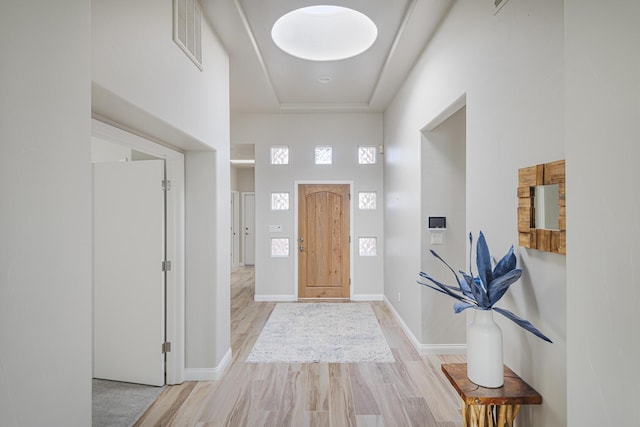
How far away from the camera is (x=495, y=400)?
4.72ft

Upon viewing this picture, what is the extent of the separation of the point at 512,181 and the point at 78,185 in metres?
1.86

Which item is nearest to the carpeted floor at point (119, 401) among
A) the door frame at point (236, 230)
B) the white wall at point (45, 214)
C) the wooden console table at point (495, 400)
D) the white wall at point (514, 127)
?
the white wall at point (45, 214)

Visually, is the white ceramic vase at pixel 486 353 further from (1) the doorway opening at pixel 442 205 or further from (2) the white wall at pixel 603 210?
(1) the doorway opening at pixel 442 205

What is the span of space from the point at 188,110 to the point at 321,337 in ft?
9.14

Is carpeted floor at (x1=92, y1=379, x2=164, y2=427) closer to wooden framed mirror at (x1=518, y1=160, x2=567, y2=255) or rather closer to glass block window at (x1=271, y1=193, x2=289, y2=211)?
wooden framed mirror at (x1=518, y1=160, x2=567, y2=255)

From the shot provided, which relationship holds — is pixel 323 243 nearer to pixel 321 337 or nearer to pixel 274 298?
pixel 274 298

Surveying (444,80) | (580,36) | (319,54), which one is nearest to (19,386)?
(580,36)

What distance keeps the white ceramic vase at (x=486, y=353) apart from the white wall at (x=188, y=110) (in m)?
1.97

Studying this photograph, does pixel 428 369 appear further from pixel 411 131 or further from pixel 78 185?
pixel 78 185

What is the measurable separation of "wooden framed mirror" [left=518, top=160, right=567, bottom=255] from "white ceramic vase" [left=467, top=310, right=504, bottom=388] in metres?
0.40

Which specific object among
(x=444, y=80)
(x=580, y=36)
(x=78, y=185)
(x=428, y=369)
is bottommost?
(x=428, y=369)

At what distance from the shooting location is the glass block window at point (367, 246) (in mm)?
5527

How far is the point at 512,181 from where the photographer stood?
1.71 m

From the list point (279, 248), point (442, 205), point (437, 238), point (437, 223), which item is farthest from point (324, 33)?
point (279, 248)
